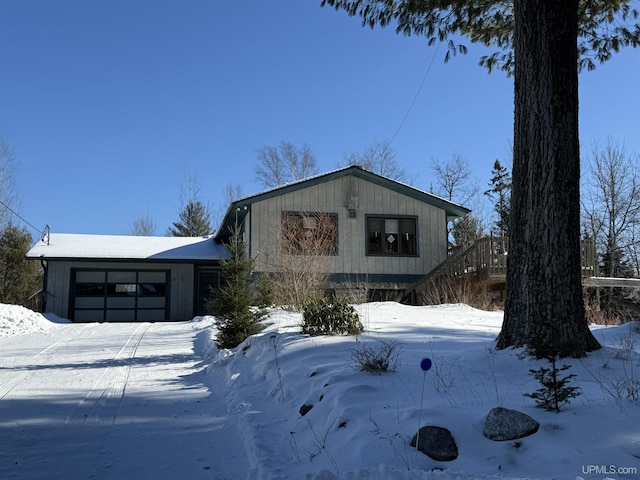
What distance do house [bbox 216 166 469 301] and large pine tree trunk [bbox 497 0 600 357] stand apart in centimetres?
1252

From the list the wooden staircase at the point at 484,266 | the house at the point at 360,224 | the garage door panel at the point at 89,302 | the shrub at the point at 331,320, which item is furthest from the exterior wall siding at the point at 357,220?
the shrub at the point at 331,320

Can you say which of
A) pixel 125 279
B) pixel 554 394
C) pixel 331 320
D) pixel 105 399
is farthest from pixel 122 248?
pixel 554 394

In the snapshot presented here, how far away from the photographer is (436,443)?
137 inches

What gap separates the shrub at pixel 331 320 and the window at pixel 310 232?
8.05 metres

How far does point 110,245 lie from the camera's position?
23.2 m

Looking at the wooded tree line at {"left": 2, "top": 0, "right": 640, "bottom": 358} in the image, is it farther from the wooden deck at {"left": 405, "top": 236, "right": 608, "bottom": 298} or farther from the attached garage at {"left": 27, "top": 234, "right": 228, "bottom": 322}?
the attached garage at {"left": 27, "top": 234, "right": 228, "bottom": 322}

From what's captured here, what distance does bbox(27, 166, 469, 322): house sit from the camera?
19.5 metres

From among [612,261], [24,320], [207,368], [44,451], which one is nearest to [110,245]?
[24,320]

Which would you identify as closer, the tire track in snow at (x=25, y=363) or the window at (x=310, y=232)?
→ the tire track in snow at (x=25, y=363)

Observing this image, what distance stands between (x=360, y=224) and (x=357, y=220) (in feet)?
0.65

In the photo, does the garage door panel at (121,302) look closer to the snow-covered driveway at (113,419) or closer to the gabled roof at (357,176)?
the gabled roof at (357,176)

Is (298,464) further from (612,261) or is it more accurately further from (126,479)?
(612,261)

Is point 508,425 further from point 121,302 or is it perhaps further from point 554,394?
point 121,302

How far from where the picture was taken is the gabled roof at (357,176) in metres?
19.5
